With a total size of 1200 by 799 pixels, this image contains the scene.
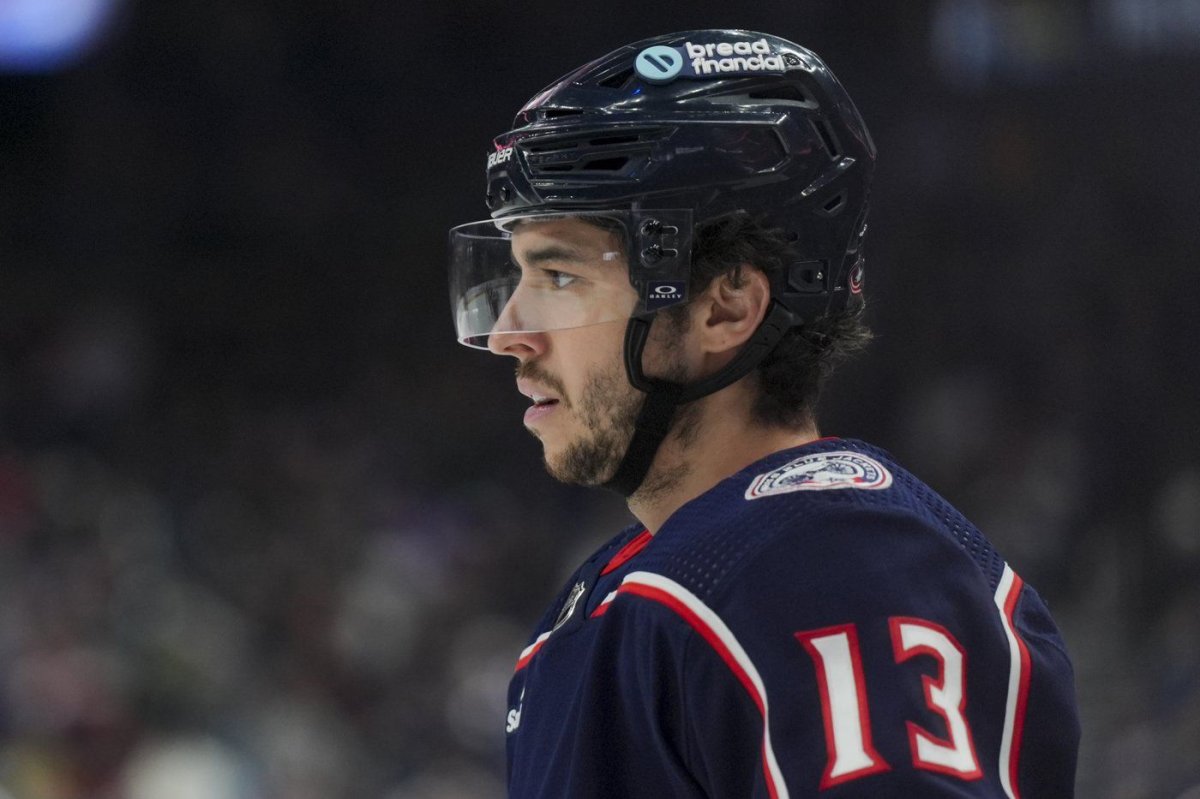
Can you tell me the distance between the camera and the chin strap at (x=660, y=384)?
55.7 inches

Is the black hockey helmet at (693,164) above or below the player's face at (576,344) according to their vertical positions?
above

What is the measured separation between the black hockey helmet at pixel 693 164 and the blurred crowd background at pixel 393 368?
264 cm

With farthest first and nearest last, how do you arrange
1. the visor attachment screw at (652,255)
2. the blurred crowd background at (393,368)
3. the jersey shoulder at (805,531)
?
the blurred crowd background at (393,368) < the visor attachment screw at (652,255) < the jersey shoulder at (805,531)

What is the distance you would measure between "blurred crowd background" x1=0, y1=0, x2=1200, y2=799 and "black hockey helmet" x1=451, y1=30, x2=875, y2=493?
264cm

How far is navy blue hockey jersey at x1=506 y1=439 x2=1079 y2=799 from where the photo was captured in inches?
41.8

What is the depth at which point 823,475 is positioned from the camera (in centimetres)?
125

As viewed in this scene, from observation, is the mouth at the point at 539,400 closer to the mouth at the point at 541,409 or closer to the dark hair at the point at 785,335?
the mouth at the point at 541,409

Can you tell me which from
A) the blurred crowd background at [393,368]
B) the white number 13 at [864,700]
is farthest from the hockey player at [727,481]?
the blurred crowd background at [393,368]

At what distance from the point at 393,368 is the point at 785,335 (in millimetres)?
4591

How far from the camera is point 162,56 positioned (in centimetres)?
574

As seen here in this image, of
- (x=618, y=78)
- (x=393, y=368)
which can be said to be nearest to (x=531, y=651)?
(x=618, y=78)

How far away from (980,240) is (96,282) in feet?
11.6

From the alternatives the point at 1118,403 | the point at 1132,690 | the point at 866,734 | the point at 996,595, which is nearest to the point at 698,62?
the point at 996,595

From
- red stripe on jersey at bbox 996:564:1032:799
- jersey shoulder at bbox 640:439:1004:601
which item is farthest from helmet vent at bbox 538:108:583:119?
red stripe on jersey at bbox 996:564:1032:799
